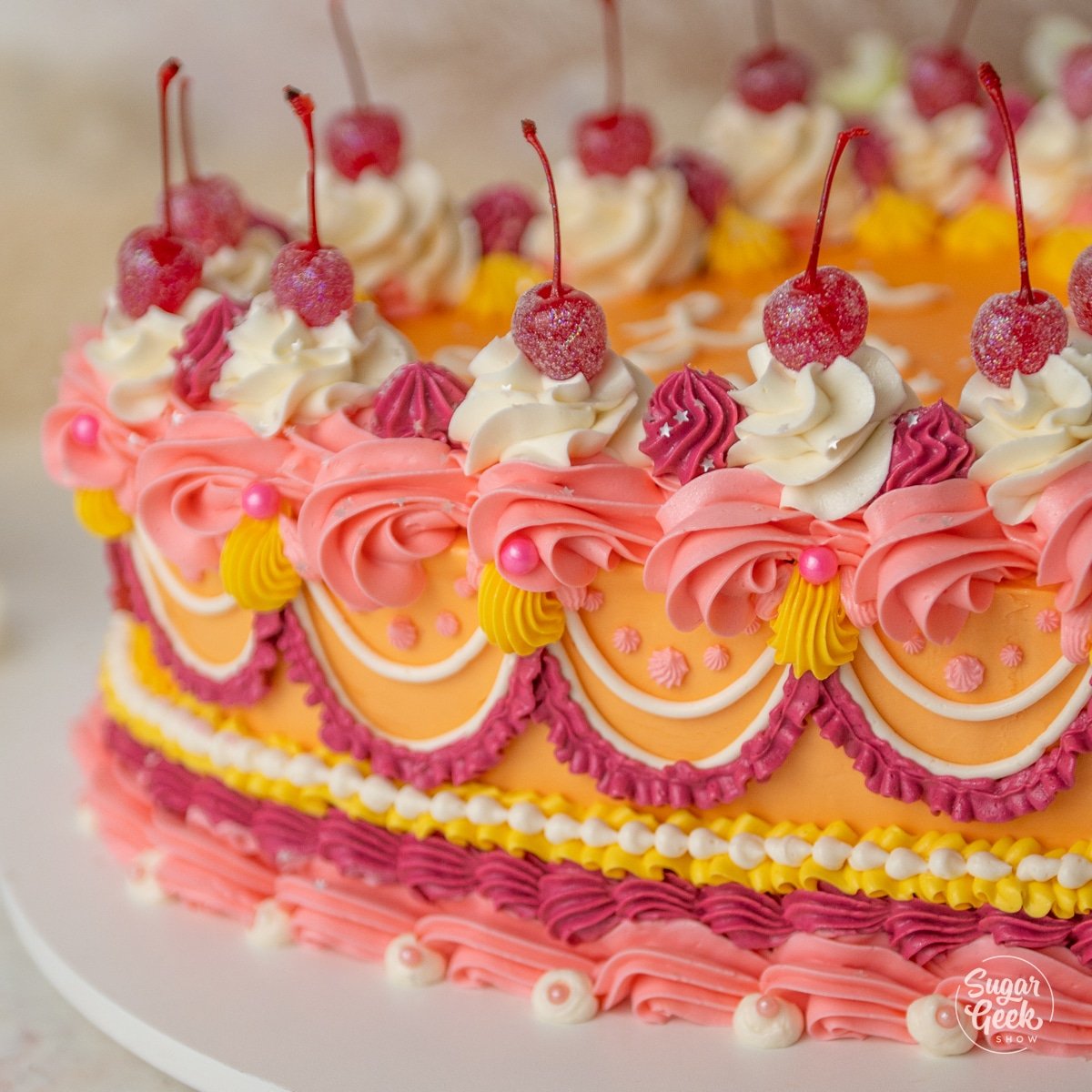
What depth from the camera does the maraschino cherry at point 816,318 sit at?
2.01 m

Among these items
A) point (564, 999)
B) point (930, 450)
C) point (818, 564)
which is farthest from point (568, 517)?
point (564, 999)

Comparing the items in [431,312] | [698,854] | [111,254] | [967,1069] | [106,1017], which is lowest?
[106,1017]

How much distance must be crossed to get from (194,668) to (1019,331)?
4.23ft

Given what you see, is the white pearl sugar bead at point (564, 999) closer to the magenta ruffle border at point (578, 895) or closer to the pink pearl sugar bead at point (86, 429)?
the magenta ruffle border at point (578, 895)

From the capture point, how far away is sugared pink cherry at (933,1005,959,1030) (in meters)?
2.08

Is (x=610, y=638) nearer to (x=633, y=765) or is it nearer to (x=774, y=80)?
Result: (x=633, y=765)

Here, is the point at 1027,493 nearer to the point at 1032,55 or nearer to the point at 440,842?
the point at 440,842

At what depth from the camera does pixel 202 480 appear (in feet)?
7.66

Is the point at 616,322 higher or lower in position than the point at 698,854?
higher

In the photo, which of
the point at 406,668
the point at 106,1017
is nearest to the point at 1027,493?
the point at 406,668

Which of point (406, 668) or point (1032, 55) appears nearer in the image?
point (406, 668)

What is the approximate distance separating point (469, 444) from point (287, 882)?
0.73 m

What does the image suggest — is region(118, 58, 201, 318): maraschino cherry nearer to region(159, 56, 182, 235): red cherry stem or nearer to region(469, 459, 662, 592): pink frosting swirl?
region(159, 56, 182, 235): red cherry stem

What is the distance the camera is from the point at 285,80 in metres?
4.61
